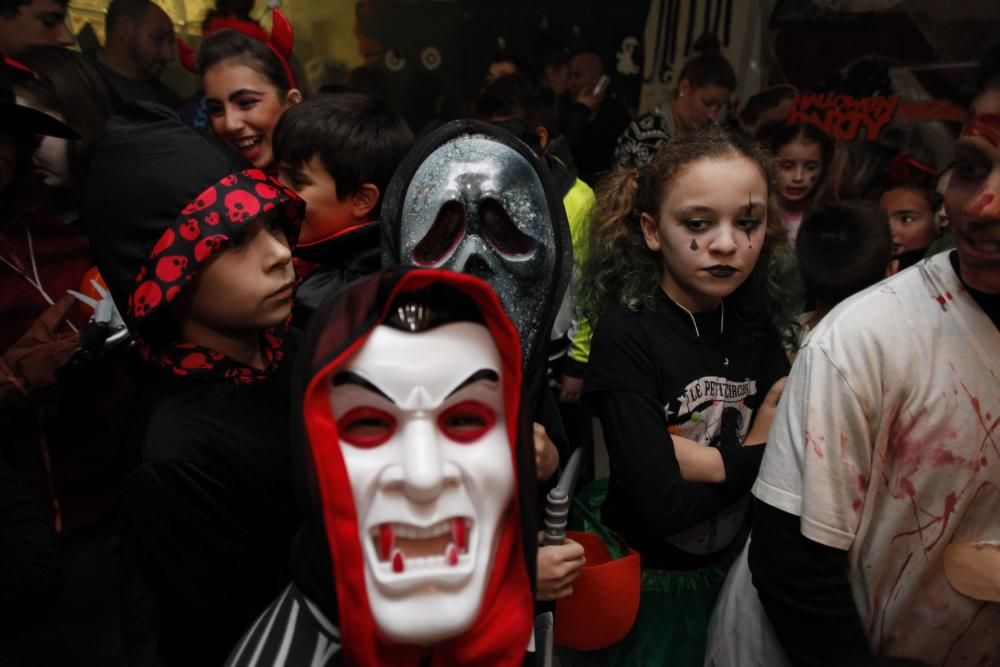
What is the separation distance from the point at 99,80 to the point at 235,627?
1.82 meters

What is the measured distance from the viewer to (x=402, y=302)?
2.68 feet

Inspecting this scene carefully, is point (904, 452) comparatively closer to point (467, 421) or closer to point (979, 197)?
point (979, 197)

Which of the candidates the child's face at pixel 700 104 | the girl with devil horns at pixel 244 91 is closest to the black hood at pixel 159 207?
the girl with devil horns at pixel 244 91

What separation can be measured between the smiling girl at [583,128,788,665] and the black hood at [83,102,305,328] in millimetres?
781

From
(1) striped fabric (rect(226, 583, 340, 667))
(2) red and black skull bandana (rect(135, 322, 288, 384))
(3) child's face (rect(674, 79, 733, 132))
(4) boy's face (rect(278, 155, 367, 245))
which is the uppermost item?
(3) child's face (rect(674, 79, 733, 132))

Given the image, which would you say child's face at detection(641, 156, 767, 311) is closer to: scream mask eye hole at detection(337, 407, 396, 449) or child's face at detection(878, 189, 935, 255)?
scream mask eye hole at detection(337, 407, 396, 449)

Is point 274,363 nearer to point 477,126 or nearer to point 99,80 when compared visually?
point 477,126

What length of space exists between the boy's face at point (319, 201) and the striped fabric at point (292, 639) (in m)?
0.95

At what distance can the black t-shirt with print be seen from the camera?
1336mm

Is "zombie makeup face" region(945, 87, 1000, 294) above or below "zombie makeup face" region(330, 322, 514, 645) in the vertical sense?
above

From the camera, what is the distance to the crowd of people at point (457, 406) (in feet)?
2.57

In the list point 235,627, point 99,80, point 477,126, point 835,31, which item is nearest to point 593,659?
point 235,627

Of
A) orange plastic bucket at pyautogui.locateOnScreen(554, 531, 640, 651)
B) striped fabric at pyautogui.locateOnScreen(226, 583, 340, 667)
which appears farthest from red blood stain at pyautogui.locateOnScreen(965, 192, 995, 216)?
striped fabric at pyautogui.locateOnScreen(226, 583, 340, 667)

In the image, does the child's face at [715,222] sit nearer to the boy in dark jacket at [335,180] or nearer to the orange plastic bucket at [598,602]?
the orange plastic bucket at [598,602]
